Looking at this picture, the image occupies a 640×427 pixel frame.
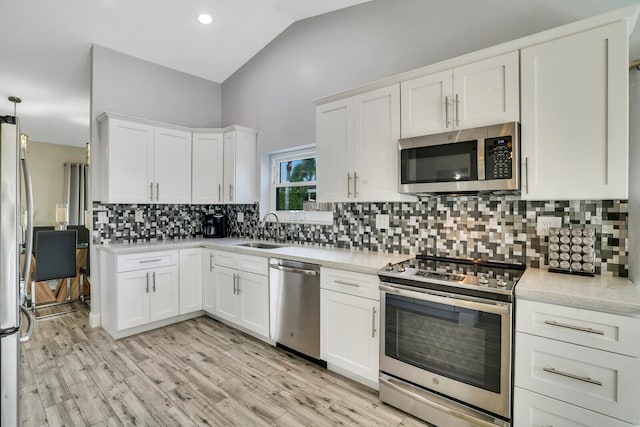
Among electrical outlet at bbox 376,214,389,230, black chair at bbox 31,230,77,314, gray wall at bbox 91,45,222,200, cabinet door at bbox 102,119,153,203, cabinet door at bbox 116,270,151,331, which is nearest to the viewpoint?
electrical outlet at bbox 376,214,389,230

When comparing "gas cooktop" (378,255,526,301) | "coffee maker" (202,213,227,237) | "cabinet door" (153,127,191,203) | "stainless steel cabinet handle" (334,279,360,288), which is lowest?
"stainless steel cabinet handle" (334,279,360,288)

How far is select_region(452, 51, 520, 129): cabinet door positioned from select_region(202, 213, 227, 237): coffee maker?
323 centimetres

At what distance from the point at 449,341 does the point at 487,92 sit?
1.50 meters

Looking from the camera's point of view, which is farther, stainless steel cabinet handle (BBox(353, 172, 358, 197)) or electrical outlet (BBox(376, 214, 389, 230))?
electrical outlet (BBox(376, 214, 389, 230))

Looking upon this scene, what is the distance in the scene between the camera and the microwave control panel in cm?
179

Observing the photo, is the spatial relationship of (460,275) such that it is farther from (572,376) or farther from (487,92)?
(487,92)

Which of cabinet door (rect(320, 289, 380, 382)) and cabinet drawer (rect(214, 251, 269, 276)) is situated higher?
cabinet drawer (rect(214, 251, 269, 276))

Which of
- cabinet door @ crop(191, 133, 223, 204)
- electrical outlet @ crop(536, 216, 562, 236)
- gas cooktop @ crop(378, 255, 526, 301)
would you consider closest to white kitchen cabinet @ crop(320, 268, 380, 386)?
gas cooktop @ crop(378, 255, 526, 301)

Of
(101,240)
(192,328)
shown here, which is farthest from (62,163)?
(192,328)

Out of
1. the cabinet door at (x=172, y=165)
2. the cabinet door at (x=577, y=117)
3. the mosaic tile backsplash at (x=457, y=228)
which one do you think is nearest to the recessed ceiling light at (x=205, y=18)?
the cabinet door at (x=172, y=165)

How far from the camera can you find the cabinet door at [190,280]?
3.47 metres

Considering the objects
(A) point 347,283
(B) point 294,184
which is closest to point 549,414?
(A) point 347,283

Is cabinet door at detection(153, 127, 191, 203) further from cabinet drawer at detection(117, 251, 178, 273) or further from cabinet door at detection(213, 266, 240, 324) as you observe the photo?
cabinet door at detection(213, 266, 240, 324)

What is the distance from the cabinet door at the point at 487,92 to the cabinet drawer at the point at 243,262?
77.2 inches
